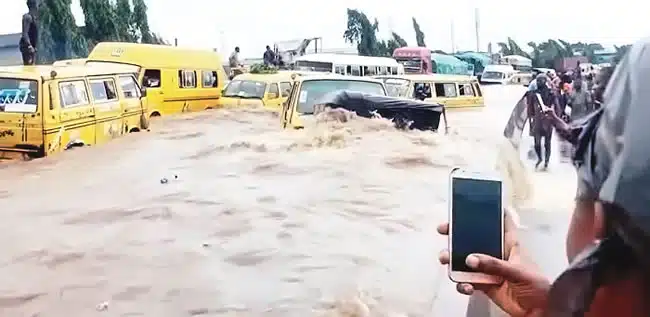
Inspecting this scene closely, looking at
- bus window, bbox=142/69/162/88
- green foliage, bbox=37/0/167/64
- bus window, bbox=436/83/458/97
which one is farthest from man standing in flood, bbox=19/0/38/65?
bus window, bbox=436/83/458/97

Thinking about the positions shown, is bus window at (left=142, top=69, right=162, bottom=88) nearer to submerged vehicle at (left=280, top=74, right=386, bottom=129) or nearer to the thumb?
submerged vehicle at (left=280, top=74, right=386, bottom=129)

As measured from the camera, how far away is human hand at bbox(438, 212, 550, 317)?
1.14 m

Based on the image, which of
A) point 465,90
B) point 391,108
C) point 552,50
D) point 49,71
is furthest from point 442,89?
point 552,50

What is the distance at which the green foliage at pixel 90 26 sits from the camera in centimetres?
1895

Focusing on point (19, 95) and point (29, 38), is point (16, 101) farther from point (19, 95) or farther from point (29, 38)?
point (29, 38)

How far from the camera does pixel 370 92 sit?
31.3 feet

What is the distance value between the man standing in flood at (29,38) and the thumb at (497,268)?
1250cm

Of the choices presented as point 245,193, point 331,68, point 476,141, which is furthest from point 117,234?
point 331,68

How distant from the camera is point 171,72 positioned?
13289 mm

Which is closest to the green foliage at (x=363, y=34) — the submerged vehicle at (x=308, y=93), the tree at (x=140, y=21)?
the tree at (x=140, y=21)

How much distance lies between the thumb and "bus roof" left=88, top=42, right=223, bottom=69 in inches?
473

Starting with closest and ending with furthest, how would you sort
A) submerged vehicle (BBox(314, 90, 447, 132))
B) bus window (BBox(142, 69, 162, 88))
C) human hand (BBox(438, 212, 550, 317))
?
human hand (BBox(438, 212, 550, 317)) → submerged vehicle (BBox(314, 90, 447, 132)) → bus window (BBox(142, 69, 162, 88))

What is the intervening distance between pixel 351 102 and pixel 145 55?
4810 millimetres

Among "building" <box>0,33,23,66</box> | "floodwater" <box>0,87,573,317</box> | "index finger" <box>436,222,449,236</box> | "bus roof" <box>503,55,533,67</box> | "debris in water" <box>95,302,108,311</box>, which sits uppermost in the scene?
"building" <box>0,33,23,66</box>
